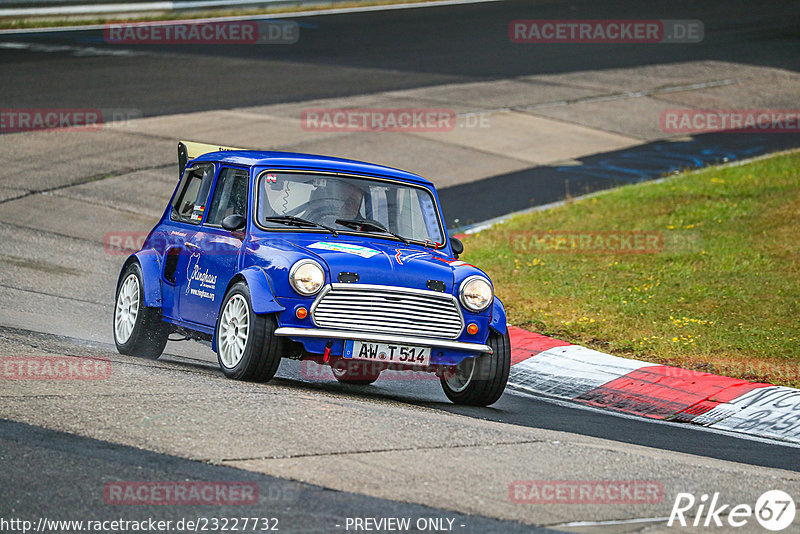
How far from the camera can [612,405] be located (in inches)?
373

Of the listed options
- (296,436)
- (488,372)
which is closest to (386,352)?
(488,372)

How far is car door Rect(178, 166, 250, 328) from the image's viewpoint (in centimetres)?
869

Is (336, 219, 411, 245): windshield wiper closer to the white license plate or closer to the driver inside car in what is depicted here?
the driver inside car

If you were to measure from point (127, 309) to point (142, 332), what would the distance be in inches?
14.6

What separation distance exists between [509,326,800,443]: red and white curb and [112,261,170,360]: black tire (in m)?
3.14

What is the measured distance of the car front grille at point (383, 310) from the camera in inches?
312

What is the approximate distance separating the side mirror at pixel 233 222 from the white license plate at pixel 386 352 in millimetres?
1400

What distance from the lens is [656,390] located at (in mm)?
9555

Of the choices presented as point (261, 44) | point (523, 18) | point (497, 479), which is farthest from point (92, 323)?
point (523, 18)

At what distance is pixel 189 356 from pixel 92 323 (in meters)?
1.32

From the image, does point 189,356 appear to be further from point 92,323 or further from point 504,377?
point 504,377

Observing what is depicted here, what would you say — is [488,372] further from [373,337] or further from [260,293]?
[260,293]

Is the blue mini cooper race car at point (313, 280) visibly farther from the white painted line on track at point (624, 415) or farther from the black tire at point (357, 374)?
the white painted line on track at point (624, 415)

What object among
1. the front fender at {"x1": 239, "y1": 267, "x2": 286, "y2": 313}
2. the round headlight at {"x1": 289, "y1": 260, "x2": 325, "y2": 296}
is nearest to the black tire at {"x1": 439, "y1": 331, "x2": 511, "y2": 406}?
the round headlight at {"x1": 289, "y1": 260, "x2": 325, "y2": 296}
